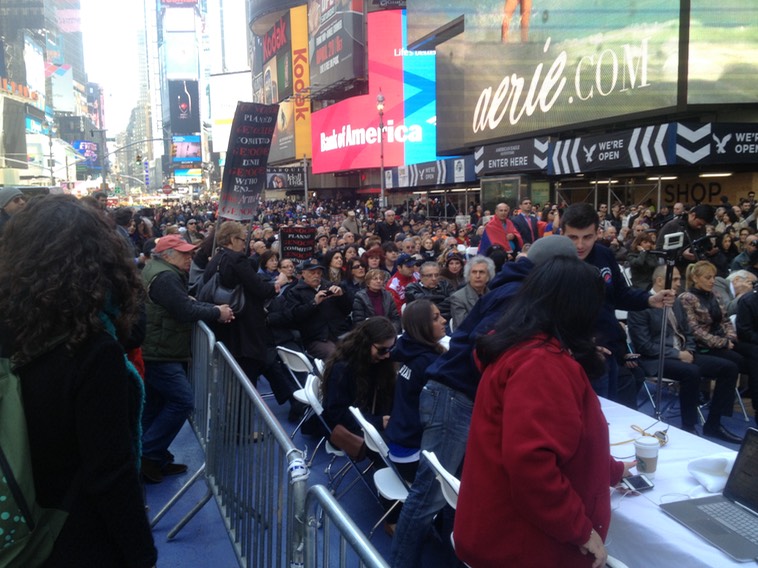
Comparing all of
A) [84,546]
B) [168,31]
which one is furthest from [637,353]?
[168,31]

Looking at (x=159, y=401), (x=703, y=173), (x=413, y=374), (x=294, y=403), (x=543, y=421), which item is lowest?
(x=294, y=403)

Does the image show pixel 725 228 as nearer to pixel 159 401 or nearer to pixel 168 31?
pixel 159 401

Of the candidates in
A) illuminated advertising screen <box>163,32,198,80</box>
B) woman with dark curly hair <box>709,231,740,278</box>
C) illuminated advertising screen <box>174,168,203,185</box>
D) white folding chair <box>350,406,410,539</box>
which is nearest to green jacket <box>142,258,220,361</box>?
white folding chair <box>350,406,410,539</box>

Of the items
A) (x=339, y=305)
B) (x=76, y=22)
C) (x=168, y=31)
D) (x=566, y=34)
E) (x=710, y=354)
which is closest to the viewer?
(x=710, y=354)

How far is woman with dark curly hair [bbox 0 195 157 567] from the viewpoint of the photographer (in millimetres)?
1873

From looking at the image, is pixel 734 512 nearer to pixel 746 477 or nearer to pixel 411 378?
pixel 746 477

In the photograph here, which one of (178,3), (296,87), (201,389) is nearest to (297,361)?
(201,389)

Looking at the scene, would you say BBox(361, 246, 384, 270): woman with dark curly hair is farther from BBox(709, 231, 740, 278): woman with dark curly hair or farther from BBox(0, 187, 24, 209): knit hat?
BBox(709, 231, 740, 278): woman with dark curly hair

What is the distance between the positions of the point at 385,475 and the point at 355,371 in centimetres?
89

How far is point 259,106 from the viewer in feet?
26.7

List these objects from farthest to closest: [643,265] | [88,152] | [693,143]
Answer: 1. [88,152]
2. [693,143]
3. [643,265]

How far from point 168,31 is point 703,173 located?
16498 centimetres

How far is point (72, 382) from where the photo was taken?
1.88m

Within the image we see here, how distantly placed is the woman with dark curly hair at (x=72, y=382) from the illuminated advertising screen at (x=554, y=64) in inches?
723
